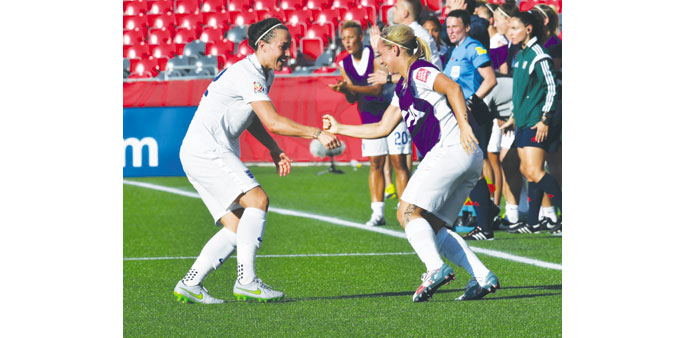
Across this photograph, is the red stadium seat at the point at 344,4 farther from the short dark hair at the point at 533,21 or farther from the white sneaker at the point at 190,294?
the white sneaker at the point at 190,294

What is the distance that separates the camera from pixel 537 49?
741 cm

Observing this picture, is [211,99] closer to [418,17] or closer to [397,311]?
[397,311]

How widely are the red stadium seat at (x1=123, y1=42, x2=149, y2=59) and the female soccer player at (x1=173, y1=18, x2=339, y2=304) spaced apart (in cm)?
1621

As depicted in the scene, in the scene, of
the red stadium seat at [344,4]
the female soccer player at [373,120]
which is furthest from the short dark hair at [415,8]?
the red stadium seat at [344,4]

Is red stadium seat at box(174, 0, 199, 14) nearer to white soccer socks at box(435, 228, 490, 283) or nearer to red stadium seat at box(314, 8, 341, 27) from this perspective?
red stadium seat at box(314, 8, 341, 27)

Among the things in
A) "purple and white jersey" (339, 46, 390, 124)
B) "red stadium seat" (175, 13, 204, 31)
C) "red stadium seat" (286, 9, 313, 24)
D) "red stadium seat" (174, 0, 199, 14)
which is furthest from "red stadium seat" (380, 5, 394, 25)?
"purple and white jersey" (339, 46, 390, 124)

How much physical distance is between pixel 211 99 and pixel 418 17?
3.55 meters

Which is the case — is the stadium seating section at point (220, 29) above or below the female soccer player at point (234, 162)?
below

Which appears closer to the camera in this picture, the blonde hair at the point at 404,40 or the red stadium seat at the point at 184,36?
the blonde hair at the point at 404,40

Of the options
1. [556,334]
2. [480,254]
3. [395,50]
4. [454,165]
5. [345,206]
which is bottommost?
[345,206]

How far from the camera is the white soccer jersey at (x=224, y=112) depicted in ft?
17.2

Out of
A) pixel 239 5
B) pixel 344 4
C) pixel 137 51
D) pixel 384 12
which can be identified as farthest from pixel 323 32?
pixel 137 51

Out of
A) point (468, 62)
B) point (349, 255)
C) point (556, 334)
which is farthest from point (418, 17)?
point (556, 334)
